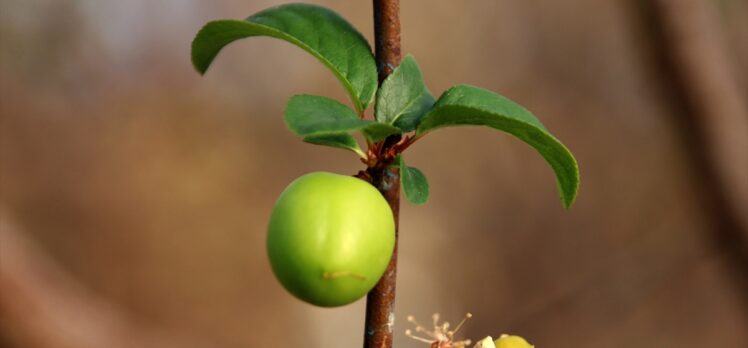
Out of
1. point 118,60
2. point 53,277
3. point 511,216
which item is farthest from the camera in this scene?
point 511,216

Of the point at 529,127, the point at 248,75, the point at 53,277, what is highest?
the point at 248,75

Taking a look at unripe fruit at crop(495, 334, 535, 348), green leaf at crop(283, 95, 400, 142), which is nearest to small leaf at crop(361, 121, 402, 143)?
green leaf at crop(283, 95, 400, 142)

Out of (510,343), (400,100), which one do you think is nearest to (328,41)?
(400,100)

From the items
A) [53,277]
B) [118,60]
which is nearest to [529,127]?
[53,277]

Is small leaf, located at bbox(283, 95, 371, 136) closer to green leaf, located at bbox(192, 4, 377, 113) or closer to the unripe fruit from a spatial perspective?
green leaf, located at bbox(192, 4, 377, 113)

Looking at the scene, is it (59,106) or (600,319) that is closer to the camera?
(59,106)

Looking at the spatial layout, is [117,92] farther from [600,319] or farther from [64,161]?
[600,319]

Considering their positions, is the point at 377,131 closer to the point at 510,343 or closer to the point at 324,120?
the point at 324,120
